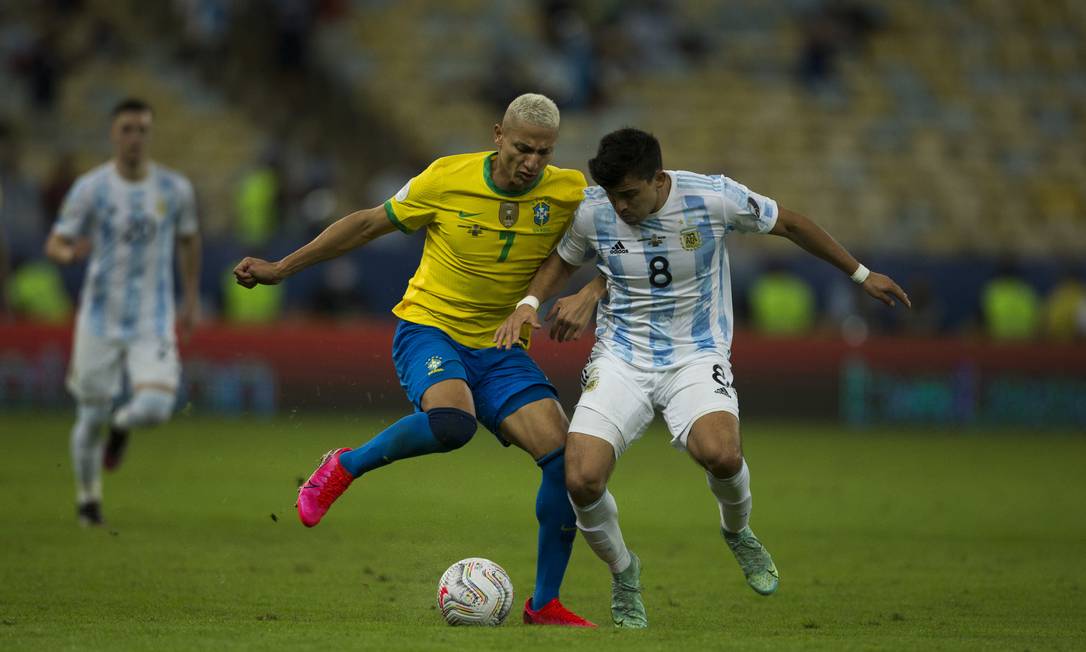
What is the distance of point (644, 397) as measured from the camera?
7848 millimetres

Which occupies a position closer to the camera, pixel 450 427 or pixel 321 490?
pixel 450 427

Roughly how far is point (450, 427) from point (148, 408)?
4.05 meters

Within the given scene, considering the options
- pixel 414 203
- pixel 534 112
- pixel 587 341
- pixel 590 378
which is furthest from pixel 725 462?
pixel 587 341

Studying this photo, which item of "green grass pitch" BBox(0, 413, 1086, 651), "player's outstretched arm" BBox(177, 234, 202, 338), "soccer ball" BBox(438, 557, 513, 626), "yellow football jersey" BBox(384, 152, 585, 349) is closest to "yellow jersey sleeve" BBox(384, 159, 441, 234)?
"yellow football jersey" BBox(384, 152, 585, 349)

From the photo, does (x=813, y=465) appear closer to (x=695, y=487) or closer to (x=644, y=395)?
(x=695, y=487)

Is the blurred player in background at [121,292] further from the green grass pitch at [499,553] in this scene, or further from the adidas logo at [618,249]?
the adidas logo at [618,249]

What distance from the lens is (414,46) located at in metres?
25.6

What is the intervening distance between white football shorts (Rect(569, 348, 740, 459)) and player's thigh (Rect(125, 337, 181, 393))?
4.05 m

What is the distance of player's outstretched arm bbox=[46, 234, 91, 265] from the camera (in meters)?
10.8

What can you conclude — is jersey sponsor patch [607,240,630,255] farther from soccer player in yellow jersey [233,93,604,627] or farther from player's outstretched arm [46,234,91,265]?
player's outstretched arm [46,234,91,265]

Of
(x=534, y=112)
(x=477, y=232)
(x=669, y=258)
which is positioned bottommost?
(x=669, y=258)

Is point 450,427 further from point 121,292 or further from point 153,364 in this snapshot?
point 121,292

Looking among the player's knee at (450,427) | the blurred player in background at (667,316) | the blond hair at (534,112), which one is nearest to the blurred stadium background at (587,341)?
the blurred player in background at (667,316)

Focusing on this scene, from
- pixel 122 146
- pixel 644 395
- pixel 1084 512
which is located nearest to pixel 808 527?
pixel 1084 512
